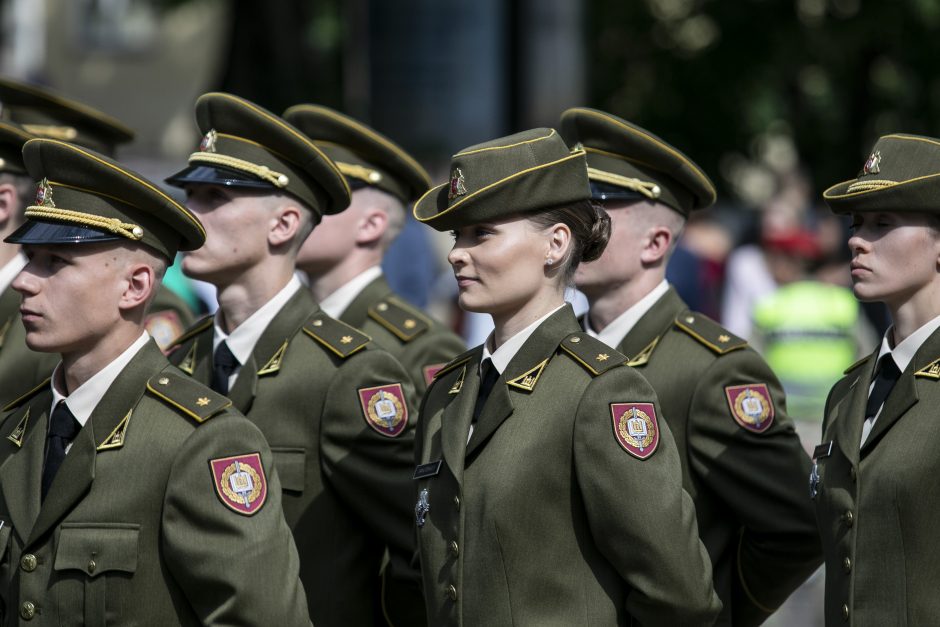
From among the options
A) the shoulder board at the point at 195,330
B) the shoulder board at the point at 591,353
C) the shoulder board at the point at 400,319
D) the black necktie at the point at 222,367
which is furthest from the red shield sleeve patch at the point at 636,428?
the shoulder board at the point at 400,319

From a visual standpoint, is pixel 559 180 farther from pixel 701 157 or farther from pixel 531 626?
pixel 701 157

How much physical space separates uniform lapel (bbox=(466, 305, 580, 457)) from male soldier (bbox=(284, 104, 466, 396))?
5.66 feet

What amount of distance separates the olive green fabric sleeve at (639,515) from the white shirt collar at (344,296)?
2319mm

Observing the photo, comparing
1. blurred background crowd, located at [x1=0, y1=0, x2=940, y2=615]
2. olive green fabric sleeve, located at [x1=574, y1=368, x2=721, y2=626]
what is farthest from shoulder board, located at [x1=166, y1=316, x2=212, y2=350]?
blurred background crowd, located at [x1=0, y1=0, x2=940, y2=615]

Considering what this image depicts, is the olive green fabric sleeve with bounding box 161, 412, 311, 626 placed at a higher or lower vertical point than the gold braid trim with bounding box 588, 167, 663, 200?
lower

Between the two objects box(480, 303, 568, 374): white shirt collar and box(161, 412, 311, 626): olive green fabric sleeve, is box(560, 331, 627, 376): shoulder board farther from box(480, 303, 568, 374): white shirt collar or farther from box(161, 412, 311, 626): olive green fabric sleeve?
box(161, 412, 311, 626): olive green fabric sleeve

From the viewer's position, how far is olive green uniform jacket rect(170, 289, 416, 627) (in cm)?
531

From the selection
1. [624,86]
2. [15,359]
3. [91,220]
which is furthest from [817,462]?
[624,86]

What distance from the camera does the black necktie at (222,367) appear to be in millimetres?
5512

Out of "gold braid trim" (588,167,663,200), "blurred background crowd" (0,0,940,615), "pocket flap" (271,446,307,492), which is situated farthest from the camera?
"blurred background crowd" (0,0,940,615)

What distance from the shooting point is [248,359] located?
5.46 metres

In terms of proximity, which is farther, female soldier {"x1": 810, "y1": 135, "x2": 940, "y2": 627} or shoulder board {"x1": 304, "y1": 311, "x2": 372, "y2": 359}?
shoulder board {"x1": 304, "y1": 311, "x2": 372, "y2": 359}

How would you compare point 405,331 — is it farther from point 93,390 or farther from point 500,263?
point 93,390

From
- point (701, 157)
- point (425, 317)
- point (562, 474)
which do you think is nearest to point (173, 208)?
point (562, 474)
